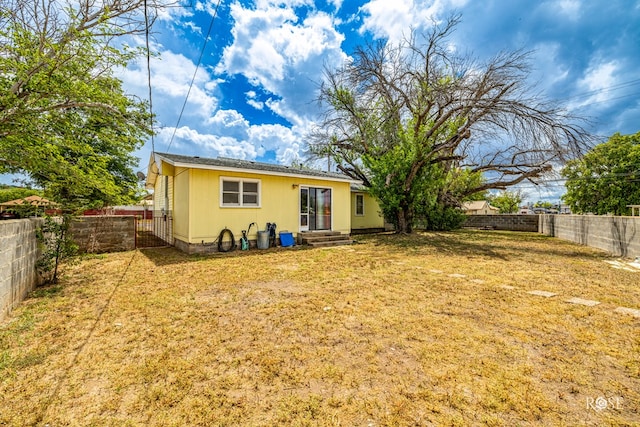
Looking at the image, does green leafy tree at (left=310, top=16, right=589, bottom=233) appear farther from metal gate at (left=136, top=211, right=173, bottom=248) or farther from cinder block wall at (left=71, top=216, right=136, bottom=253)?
cinder block wall at (left=71, top=216, right=136, bottom=253)

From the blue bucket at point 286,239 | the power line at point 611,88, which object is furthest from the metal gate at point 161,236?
the power line at point 611,88

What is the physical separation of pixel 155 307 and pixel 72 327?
2.96 ft

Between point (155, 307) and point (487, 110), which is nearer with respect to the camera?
point (155, 307)

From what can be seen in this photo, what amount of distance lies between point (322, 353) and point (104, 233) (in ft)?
31.1

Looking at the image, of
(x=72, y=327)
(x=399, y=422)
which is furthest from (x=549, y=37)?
(x=72, y=327)

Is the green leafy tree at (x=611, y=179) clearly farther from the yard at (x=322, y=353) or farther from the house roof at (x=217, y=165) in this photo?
the yard at (x=322, y=353)

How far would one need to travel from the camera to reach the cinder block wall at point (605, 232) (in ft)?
25.0

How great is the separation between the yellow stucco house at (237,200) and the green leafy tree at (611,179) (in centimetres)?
2116

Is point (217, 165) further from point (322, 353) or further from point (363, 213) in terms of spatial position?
point (363, 213)

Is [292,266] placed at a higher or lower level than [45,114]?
lower

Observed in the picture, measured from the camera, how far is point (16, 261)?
3.65 metres

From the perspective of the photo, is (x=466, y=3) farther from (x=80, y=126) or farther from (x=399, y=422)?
(x=399, y=422)

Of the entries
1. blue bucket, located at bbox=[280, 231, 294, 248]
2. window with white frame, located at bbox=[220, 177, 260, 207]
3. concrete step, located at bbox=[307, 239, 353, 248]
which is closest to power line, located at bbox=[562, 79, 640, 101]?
concrete step, located at bbox=[307, 239, 353, 248]

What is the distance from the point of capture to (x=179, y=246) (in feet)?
31.8
